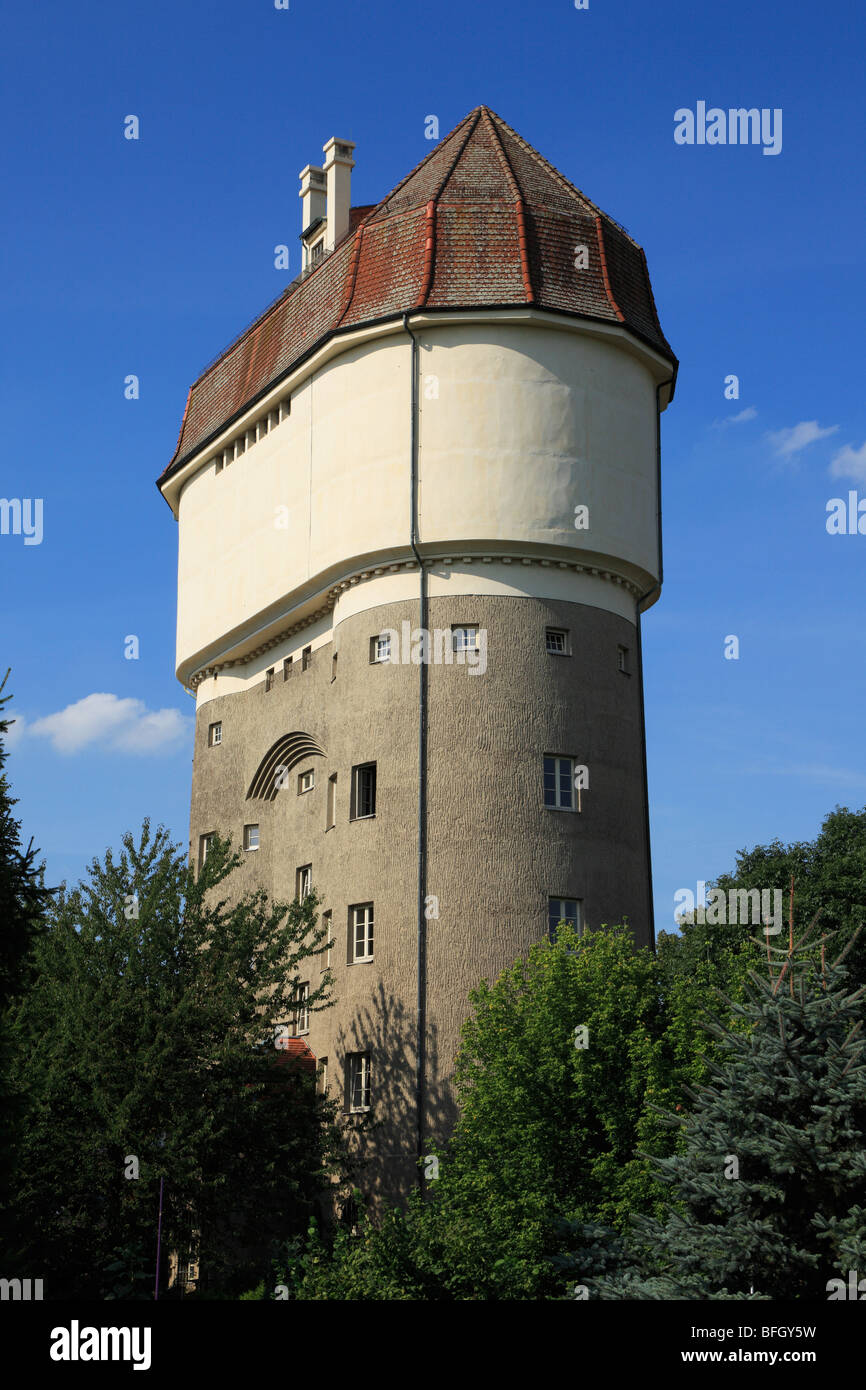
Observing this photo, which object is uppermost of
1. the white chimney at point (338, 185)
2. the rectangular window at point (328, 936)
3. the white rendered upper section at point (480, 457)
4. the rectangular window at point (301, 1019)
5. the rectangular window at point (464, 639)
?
the white chimney at point (338, 185)

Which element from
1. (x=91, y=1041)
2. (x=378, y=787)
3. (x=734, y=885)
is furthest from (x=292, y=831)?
(x=734, y=885)

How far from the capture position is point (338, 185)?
48844 millimetres

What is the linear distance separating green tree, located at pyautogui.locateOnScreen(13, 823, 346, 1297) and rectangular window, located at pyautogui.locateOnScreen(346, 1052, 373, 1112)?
1872mm

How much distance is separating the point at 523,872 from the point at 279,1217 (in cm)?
938

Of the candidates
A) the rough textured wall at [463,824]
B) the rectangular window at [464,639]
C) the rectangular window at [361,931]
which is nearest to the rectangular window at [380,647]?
the rough textured wall at [463,824]

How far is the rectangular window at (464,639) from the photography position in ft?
126

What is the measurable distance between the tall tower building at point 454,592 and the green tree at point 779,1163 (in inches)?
595

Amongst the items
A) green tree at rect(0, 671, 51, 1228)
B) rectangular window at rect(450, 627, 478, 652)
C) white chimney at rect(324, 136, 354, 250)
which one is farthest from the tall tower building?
green tree at rect(0, 671, 51, 1228)

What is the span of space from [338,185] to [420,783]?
21272 millimetres

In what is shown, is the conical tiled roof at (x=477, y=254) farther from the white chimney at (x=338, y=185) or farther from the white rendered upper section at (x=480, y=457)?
the white chimney at (x=338, y=185)

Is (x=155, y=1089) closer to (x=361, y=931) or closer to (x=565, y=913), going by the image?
(x=361, y=931)

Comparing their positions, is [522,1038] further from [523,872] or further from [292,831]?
[292,831]

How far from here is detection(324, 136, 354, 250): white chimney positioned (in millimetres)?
47812

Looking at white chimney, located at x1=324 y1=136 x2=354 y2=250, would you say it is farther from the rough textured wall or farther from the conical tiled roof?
the rough textured wall
